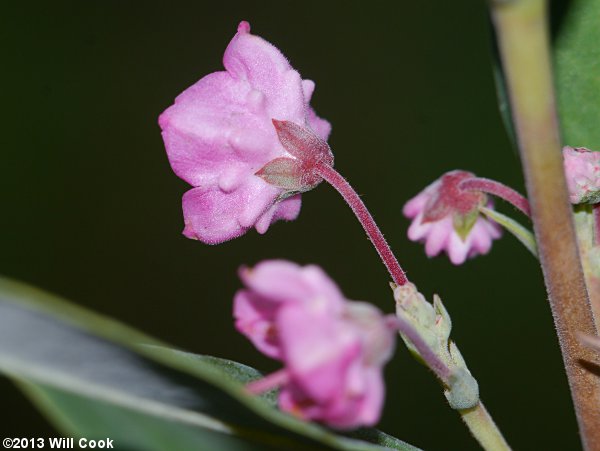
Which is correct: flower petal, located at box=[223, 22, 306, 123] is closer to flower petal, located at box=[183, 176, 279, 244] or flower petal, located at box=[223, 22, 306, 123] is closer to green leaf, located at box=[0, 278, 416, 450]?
flower petal, located at box=[183, 176, 279, 244]

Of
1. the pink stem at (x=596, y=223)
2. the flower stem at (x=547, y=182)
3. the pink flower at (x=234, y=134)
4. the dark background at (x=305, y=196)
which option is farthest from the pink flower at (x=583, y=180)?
the dark background at (x=305, y=196)

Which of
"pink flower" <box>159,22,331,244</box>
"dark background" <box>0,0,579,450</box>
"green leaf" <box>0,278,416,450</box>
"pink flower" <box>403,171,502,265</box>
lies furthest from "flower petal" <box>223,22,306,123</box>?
"dark background" <box>0,0,579,450</box>

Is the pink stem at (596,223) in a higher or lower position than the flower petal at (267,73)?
lower

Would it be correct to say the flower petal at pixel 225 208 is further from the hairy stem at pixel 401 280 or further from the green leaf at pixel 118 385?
the green leaf at pixel 118 385

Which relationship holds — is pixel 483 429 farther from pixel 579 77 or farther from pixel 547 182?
pixel 579 77

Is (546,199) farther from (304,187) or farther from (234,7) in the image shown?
(234,7)

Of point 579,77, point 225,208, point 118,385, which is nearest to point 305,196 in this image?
point 579,77
